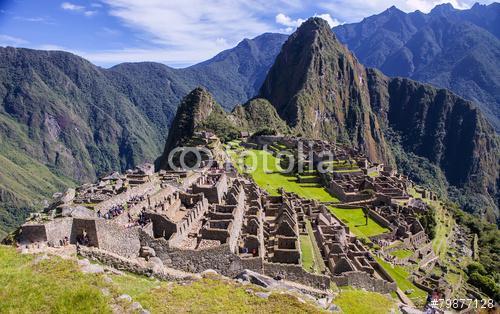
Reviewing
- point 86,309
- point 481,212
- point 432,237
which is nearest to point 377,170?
point 432,237

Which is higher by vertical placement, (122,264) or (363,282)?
(122,264)

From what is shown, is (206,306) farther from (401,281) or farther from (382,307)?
(401,281)

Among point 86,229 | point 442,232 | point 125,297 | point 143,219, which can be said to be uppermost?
point 86,229

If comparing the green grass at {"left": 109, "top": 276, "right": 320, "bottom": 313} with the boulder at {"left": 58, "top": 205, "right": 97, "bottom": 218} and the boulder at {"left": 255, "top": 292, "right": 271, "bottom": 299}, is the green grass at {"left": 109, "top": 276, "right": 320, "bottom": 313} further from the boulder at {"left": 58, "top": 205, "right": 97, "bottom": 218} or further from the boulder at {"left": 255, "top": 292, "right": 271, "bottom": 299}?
the boulder at {"left": 58, "top": 205, "right": 97, "bottom": 218}

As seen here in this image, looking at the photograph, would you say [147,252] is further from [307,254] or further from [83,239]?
[307,254]

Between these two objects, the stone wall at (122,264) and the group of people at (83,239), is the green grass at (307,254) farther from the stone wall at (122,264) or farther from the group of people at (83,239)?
the group of people at (83,239)

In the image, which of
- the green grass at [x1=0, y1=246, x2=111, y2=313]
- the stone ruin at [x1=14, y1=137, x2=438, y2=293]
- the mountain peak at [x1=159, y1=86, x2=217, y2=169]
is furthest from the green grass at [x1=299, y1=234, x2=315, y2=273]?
the mountain peak at [x1=159, y1=86, x2=217, y2=169]

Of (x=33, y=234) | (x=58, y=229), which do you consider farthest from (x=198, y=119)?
(x=33, y=234)
